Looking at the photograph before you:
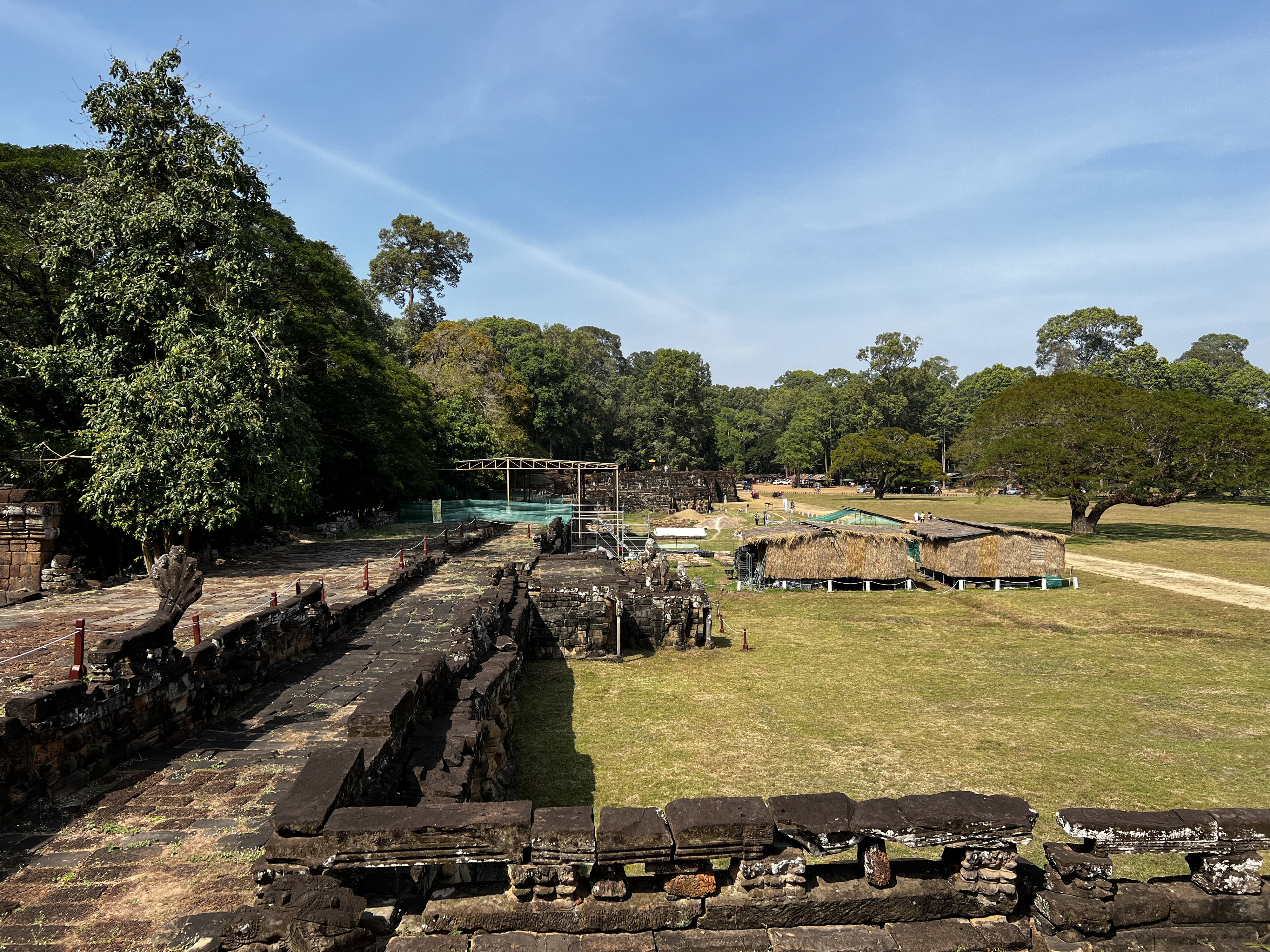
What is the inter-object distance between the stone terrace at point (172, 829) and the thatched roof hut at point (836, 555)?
46.0ft

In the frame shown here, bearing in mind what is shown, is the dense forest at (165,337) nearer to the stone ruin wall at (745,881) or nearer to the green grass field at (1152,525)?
the stone ruin wall at (745,881)

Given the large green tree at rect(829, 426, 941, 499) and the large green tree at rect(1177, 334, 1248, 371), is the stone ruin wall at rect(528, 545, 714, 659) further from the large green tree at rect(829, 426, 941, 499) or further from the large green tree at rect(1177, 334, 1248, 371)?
the large green tree at rect(1177, 334, 1248, 371)

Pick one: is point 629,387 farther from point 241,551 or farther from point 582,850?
point 582,850

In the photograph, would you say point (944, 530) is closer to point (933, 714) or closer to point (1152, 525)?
point (933, 714)

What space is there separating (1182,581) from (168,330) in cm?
2955

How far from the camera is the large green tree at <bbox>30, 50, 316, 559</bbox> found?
48.6 ft

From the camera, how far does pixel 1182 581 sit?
68.9 ft

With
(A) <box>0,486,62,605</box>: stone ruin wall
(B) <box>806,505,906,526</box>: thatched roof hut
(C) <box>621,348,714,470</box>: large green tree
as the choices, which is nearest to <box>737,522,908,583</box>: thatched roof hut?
(B) <box>806,505,906,526</box>: thatched roof hut

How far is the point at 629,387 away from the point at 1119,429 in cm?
5496

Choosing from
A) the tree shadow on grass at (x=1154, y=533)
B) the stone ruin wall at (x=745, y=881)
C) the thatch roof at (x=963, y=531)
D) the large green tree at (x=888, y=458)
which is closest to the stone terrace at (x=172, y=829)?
the stone ruin wall at (x=745, y=881)

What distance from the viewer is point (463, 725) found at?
656cm

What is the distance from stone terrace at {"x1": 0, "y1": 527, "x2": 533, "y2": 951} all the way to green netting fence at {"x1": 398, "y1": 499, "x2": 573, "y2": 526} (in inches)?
942

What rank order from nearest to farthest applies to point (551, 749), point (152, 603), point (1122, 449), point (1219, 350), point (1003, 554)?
point (551, 749) < point (152, 603) < point (1003, 554) < point (1122, 449) < point (1219, 350)

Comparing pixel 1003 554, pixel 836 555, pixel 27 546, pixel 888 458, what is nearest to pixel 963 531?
pixel 1003 554
